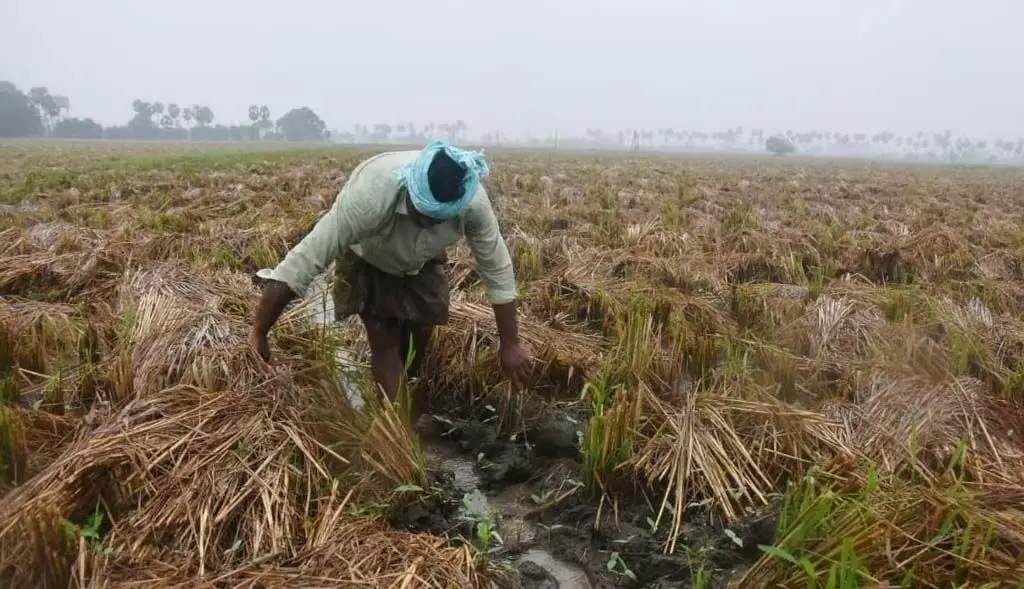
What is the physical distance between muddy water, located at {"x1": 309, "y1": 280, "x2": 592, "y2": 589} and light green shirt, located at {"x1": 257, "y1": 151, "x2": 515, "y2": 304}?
0.62 m

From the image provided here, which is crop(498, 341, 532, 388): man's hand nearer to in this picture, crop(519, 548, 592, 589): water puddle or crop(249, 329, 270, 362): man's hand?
crop(519, 548, 592, 589): water puddle

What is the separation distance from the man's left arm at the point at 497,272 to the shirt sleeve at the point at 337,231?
1.28 ft

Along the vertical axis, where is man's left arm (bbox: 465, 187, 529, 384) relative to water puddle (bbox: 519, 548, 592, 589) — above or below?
above

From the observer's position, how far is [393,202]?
2654 mm

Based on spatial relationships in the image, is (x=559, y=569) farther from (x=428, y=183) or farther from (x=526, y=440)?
(x=428, y=183)

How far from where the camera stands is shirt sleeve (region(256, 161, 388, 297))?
8.38 feet

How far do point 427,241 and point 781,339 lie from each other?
214cm

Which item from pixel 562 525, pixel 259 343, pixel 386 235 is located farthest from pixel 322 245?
pixel 562 525

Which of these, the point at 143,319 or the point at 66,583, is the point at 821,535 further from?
the point at 143,319

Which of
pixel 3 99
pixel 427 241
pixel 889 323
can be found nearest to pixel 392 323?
pixel 427 241

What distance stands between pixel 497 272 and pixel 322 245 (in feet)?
2.38

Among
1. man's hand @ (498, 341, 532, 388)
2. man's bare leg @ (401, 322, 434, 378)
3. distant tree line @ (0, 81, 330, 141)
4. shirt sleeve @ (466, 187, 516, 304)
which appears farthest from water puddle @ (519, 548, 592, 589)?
distant tree line @ (0, 81, 330, 141)

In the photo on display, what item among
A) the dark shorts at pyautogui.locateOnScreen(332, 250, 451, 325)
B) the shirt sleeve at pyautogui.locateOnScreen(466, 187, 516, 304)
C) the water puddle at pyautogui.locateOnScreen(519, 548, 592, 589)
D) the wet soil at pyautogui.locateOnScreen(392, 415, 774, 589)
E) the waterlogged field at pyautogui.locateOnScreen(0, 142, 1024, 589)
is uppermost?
the shirt sleeve at pyautogui.locateOnScreen(466, 187, 516, 304)

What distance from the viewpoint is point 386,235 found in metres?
2.81
